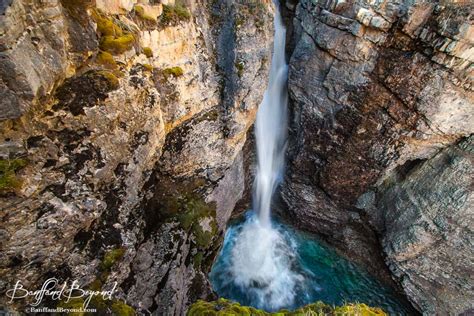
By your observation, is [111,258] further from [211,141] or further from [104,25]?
[104,25]

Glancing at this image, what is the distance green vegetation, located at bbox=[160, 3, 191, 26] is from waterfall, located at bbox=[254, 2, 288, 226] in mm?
7103

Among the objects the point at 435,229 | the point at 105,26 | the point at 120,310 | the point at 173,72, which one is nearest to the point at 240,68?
the point at 173,72

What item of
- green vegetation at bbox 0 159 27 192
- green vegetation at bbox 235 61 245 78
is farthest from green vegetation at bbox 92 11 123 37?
green vegetation at bbox 235 61 245 78

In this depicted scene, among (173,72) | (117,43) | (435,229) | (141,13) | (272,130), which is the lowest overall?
(435,229)

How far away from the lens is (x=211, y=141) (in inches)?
418

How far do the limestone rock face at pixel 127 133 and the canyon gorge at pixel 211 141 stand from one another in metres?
0.04

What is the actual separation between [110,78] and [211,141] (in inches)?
194

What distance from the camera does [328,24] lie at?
12.1 m

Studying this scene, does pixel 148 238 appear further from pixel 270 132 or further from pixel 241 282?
pixel 270 132

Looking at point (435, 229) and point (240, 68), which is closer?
point (240, 68)

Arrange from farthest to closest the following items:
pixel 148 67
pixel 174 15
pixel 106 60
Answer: pixel 174 15 → pixel 148 67 → pixel 106 60

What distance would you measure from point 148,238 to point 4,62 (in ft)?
20.3

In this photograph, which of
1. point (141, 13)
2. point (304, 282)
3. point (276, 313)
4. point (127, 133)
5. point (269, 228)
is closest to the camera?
point (276, 313)

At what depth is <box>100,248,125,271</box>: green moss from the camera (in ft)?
21.8
